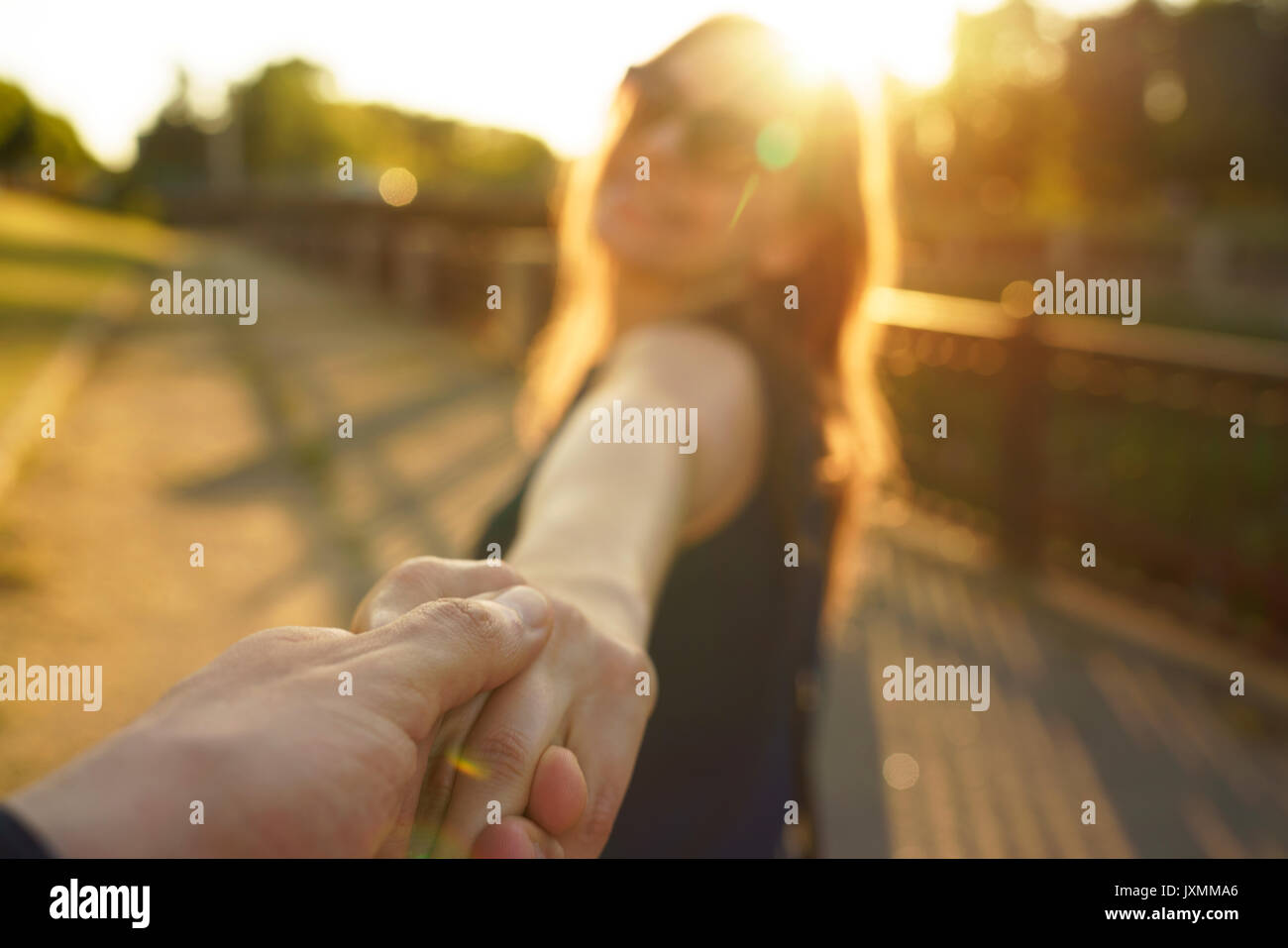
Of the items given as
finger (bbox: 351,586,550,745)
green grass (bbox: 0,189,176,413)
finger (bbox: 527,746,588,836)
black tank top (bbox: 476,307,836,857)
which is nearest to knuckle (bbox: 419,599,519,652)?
finger (bbox: 351,586,550,745)

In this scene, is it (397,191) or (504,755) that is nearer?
(504,755)

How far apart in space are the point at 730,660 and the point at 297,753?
928 millimetres

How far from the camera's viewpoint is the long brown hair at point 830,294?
1787 mm

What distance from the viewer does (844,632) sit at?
566cm

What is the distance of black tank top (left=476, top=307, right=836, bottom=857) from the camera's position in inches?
56.8

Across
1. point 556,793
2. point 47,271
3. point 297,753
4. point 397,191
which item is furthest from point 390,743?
point 397,191

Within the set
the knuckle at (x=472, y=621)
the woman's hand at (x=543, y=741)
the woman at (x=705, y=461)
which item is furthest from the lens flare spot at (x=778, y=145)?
the knuckle at (x=472, y=621)

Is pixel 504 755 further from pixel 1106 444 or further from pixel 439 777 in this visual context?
pixel 1106 444

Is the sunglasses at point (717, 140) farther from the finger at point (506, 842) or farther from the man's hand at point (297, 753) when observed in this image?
the finger at point (506, 842)

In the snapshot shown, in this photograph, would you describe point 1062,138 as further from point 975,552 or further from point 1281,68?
point 975,552

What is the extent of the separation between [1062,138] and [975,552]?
4751cm

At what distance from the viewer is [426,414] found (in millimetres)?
10672

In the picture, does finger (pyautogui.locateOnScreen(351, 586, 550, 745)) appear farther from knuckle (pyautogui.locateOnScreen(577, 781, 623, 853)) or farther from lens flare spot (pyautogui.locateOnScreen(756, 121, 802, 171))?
lens flare spot (pyautogui.locateOnScreen(756, 121, 802, 171))
